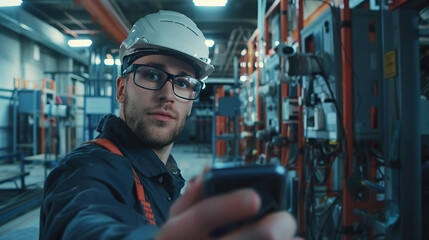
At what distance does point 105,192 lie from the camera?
677 millimetres

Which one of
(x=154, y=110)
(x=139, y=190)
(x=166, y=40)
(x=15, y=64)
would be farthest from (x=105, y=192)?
(x=15, y=64)

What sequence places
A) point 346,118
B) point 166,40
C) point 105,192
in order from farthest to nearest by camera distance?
1. point 346,118
2. point 166,40
3. point 105,192

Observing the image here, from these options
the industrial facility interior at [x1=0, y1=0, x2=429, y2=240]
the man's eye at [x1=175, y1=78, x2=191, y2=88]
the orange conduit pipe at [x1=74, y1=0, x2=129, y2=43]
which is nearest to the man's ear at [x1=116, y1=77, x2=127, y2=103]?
the man's eye at [x1=175, y1=78, x2=191, y2=88]

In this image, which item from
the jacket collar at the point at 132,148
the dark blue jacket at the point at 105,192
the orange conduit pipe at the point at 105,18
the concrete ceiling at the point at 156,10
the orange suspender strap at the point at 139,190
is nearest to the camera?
the dark blue jacket at the point at 105,192

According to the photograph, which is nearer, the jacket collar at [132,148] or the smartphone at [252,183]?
the smartphone at [252,183]

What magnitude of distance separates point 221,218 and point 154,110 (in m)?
0.83

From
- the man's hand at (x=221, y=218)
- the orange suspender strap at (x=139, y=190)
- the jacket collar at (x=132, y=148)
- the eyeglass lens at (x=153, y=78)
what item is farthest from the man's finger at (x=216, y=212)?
the eyeglass lens at (x=153, y=78)

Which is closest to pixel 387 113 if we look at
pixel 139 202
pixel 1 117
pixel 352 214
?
pixel 352 214

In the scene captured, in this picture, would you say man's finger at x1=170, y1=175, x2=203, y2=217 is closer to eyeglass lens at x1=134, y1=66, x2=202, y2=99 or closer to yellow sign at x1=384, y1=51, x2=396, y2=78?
eyeglass lens at x1=134, y1=66, x2=202, y2=99

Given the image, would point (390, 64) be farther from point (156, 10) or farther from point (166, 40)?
point (156, 10)

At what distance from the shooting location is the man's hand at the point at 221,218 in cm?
26

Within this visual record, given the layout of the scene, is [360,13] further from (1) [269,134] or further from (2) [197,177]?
(2) [197,177]

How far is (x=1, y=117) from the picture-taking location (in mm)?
9750

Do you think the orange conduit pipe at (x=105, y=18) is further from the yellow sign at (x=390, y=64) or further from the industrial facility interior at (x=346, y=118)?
the yellow sign at (x=390, y=64)
